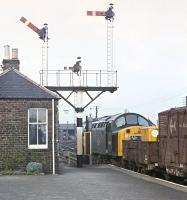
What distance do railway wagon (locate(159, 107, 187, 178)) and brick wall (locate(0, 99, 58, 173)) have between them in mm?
5917

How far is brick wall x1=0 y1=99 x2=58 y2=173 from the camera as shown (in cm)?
2617

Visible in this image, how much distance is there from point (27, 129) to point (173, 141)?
809 cm

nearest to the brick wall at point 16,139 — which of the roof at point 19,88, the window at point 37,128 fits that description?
the window at point 37,128

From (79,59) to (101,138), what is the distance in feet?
19.1

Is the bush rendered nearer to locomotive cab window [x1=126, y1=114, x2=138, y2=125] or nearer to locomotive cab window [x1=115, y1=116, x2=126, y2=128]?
locomotive cab window [x1=115, y1=116, x2=126, y2=128]

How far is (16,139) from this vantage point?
2630 centimetres

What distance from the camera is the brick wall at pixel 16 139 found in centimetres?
2617

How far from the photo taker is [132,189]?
59.6 feet

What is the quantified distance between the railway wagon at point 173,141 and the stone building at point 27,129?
5.72 m

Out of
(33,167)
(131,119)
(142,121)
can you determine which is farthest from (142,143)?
(142,121)

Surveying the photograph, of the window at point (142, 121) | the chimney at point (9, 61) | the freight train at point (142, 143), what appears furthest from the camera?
the window at point (142, 121)

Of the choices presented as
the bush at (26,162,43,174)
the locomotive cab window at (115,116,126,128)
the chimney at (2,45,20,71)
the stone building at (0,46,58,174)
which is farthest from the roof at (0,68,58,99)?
the locomotive cab window at (115,116,126,128)

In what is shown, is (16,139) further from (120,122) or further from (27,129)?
(120,122)

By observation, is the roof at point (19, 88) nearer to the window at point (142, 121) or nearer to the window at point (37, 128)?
the window at point (37, 128)
